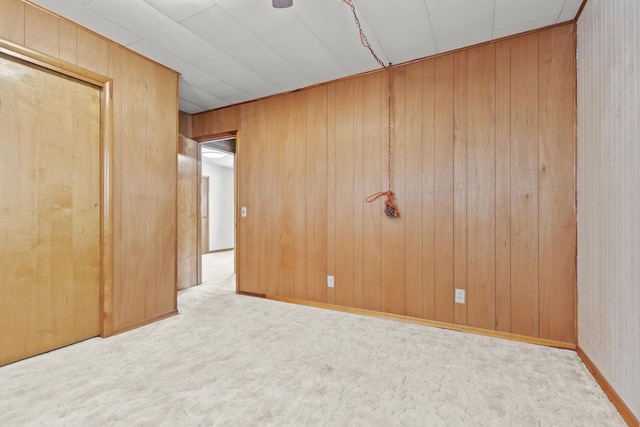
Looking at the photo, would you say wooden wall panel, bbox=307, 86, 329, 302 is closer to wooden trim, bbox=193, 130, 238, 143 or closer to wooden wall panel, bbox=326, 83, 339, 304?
wooden wall panel, bbox=326, 83, 339, 304

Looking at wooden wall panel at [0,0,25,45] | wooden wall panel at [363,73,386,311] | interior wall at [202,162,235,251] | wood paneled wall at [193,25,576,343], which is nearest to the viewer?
wooden wall panel at [0,0,25,45]

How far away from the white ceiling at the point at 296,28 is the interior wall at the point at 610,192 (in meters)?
0.55

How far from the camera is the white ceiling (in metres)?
2.02

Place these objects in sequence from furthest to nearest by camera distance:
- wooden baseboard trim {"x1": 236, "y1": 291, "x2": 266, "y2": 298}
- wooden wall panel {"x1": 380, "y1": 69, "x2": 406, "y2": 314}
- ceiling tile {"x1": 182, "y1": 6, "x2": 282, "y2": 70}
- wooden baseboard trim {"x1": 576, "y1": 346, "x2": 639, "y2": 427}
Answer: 1. wooden baseboard trim {"x1": 236, "y1": 291, "x2": 266, "y2": 298}
2. wooden wall panel {"x1": 380, "y1": 69, "x2": 406, "y2": 314}
3. ceiling tile {"x1": 182, "y1": 6, "x2": 282, "y2": 70}
4. wooden baseboard trim {"x1": 576, "y1": 346, "x2": 639, "y2": 427}

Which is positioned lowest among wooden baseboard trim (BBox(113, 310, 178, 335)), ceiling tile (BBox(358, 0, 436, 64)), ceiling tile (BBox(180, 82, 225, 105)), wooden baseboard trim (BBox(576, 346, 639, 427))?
wooden baseboard trim (BBox(113, 310, 178, 335))

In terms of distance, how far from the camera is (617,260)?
5.14ft

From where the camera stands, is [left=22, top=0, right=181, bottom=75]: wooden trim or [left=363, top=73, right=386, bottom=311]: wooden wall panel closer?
[left=22, top=0, right=181, bottom=75]: wooden trim

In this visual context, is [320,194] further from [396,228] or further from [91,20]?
[91,20]

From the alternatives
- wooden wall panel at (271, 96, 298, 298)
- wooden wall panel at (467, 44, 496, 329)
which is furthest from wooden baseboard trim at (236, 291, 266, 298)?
wooden wall panel at (467, 44, 496, 329)

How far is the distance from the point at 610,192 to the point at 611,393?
109cm

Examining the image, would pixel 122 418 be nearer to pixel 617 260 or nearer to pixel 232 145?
pixel 617 260

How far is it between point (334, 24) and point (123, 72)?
6.16ft

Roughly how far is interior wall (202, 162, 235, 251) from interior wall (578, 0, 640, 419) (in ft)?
24.6

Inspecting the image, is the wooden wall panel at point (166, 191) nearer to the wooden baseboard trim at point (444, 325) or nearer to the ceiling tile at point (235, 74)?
the ceiling tile at point (235, 74)
